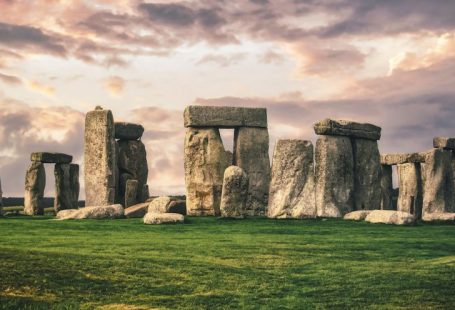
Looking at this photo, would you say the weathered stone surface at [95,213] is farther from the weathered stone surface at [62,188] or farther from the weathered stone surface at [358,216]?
the weathered stone surface at [358,216]

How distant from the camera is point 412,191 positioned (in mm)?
28734

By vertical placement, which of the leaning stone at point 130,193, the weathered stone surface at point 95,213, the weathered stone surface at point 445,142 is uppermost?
the weathered stone surface at point 445,142

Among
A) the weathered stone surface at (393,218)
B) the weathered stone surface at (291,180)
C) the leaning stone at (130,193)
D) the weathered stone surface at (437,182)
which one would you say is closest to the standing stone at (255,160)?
the weathered stone surface at (291,180)

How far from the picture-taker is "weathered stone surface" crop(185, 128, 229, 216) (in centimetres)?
2720

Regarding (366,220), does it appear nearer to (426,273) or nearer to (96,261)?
(426,273)

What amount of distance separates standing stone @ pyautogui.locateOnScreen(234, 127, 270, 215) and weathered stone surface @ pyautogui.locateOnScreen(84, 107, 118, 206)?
4.52 meters

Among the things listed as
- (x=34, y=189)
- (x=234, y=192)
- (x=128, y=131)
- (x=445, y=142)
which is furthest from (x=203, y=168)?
(x=445, y=142)

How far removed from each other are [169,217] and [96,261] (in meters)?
8.16

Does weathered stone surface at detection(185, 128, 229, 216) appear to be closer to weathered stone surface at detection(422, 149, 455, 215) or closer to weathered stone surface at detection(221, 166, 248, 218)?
weathered stone surface at detection(221, 166, 248, 218)

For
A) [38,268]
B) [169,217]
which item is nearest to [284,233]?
[169,217]

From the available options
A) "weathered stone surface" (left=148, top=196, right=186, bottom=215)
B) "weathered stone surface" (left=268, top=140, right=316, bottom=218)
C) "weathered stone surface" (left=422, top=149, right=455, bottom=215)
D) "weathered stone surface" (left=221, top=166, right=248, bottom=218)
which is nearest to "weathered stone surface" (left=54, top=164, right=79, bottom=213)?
"weathered stone surface" (left=148, top=196, right=186, bottom=215)

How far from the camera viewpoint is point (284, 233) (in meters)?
20.0

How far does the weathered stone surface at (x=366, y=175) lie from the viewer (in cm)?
2711

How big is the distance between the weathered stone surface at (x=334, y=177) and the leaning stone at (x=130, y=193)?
278 inches
